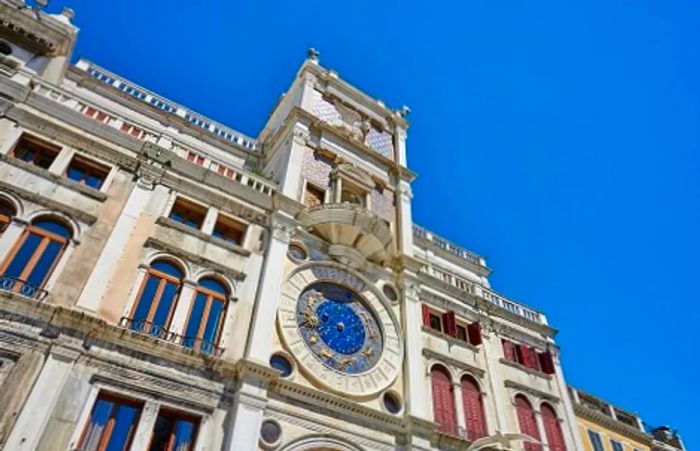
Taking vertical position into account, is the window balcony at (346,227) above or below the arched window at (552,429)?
above

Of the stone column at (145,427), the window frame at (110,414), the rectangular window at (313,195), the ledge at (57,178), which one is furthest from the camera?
the rectangular window at (313,195)

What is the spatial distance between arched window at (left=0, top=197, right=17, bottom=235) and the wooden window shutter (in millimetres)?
19733

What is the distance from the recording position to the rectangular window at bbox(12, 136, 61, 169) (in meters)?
15.4

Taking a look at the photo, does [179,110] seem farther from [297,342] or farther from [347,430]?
[347,430]

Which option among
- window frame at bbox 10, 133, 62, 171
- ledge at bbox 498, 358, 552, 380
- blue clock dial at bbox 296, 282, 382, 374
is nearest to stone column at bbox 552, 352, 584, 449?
ledge at bbox 498, 358, 552, 380

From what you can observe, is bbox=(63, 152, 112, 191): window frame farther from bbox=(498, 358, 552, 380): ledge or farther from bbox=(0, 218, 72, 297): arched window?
bbox=(498, 358, 552, 380): ledge

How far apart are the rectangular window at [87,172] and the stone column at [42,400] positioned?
6275mm

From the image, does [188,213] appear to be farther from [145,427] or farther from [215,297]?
[145,427]

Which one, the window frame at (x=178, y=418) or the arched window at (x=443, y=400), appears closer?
the window frame at (x=178, y=418)

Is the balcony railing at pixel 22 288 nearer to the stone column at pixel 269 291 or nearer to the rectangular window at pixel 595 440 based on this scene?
the stone column at pixel 269 291

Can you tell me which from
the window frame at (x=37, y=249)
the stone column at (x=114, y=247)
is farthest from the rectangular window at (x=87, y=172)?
the window frame at (x=37, y=249)

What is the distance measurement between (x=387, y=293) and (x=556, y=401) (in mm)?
9616

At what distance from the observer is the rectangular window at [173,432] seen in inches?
476

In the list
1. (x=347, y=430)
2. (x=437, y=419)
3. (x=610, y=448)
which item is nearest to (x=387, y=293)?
(x=437, y=419)
